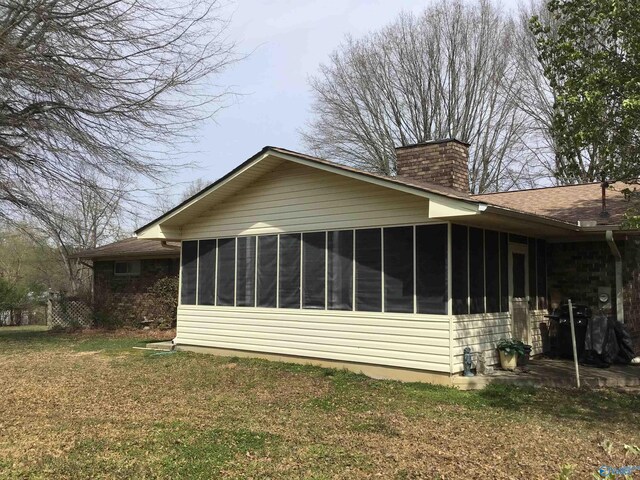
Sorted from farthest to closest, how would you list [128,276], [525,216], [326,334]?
[128,276] → [326,334] → [525,216]

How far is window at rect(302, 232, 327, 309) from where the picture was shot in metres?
9.62

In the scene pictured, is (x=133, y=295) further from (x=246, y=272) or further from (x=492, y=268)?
(x=492, y=268)

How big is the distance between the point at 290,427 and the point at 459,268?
3.71m

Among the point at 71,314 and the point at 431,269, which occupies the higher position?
the point at 431,269

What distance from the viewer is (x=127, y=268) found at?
1820cm

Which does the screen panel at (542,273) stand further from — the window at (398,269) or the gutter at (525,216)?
the window at (398,269)

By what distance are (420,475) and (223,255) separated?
24.2 feet

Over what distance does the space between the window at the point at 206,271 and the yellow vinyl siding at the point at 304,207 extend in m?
0.24

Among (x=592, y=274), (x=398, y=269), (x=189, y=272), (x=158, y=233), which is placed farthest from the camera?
(x=189, y=272)

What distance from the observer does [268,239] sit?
34.4 ft

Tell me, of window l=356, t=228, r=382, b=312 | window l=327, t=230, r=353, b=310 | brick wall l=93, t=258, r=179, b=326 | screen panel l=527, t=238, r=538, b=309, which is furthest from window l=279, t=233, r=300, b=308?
brick wall l=93, t=258, r=179, b=326

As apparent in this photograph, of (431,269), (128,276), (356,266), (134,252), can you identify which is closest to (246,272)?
(356,266)

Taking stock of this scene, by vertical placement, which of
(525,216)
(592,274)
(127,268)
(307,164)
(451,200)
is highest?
(307,164)

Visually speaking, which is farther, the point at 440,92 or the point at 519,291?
the point at 440,92
